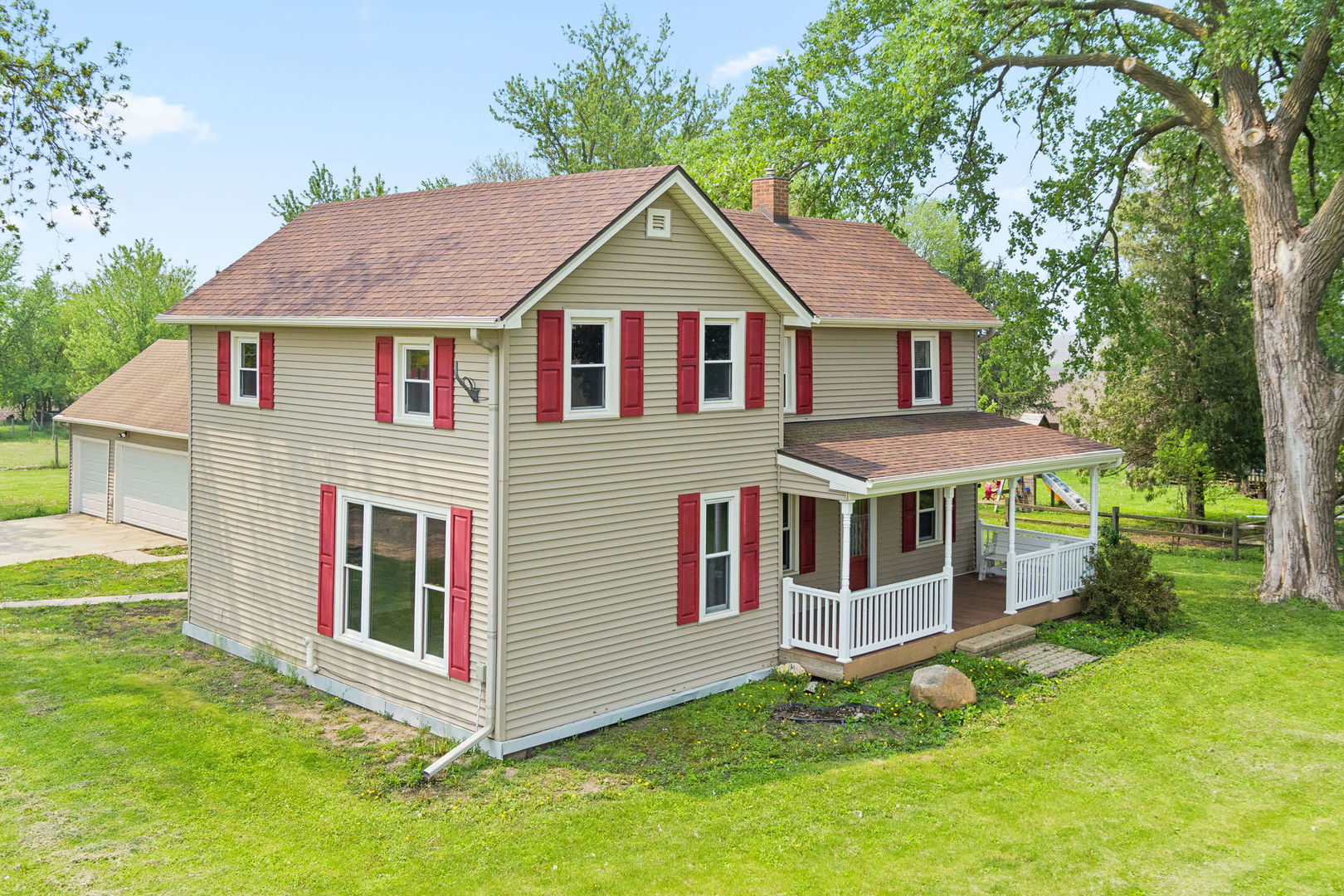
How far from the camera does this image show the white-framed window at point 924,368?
1953cm

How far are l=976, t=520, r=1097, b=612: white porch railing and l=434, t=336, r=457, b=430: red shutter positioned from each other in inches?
382

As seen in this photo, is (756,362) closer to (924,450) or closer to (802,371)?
(802,371)

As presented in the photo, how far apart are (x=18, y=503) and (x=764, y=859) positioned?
31111 millimetres

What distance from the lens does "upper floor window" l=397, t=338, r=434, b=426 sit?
501 inches

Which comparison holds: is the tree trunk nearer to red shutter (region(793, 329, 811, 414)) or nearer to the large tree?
the large tree

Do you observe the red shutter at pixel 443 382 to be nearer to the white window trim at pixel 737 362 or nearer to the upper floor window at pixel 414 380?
the upper floor window at pixel 414 380

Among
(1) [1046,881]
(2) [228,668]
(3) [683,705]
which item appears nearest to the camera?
(1) [1046,881]

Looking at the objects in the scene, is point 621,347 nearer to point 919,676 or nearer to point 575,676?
point 575,676

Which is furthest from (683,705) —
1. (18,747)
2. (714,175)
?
(714,175)

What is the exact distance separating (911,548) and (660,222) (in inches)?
346

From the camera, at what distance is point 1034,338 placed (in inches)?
950

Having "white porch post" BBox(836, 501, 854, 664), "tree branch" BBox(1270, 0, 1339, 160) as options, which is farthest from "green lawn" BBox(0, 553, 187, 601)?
"tree branch" BBox(1270, 0, 1339, 160)

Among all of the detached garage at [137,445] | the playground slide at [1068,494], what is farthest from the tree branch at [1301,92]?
the detached garage at [137,445]

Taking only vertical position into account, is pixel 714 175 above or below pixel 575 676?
above
